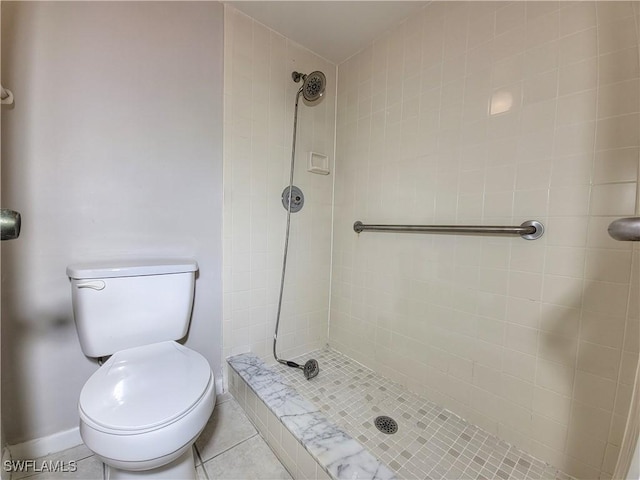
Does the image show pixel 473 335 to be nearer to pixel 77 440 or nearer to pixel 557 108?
pixel 557 108

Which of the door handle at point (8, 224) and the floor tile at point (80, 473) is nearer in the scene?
the door handle at point (8, 224)

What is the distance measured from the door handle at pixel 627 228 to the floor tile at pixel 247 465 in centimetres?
122

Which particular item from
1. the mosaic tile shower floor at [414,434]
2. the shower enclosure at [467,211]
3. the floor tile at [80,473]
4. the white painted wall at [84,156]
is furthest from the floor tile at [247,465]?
the white painted wall at [84,156]

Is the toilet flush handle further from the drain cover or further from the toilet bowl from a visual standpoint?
the drain cover

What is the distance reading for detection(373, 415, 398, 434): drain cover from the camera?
44.8 inches

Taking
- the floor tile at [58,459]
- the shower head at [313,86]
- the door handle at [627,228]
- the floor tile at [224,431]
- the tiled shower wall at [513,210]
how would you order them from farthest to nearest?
1. the shower head at [313,86]
2. the floor tile at [224,431]
3. the floor tile at [58,459]
4. the tiled shower wall at [513,210]
5. the door handle at [627,228]

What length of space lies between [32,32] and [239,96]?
29.6 inches

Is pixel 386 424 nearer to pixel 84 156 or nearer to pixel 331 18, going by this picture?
pixel 84 156

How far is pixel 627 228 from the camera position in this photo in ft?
1.22

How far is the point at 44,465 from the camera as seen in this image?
101cm

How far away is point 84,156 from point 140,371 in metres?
0.85

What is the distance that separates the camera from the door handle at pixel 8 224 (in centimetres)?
50

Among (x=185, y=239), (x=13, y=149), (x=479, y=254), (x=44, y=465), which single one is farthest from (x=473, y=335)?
(x=13, y=149)

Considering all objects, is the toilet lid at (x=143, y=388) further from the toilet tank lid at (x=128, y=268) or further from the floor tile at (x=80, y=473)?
the floor tile at (x=80, y=473)
